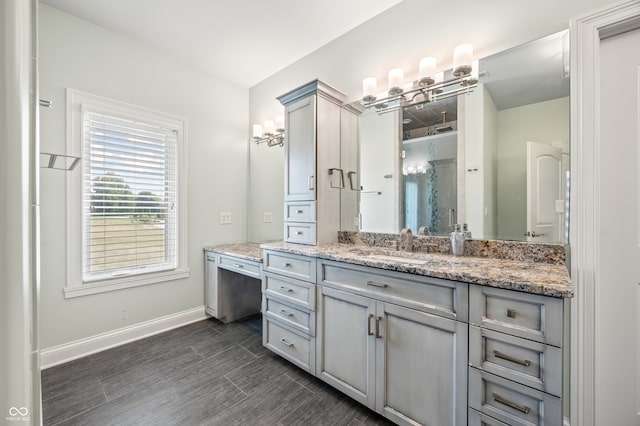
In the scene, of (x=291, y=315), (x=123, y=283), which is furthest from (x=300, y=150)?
(x=123, y=283)

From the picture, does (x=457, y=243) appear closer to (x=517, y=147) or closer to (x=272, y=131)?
(x=517, y=147)

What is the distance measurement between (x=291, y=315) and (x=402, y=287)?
3.03ft

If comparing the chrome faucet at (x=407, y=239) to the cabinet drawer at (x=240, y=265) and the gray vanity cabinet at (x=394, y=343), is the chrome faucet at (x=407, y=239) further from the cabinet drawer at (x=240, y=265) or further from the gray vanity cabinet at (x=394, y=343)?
the cabinet drawer at (x=240, y=265)

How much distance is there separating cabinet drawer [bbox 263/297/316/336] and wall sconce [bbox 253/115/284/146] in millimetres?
1628

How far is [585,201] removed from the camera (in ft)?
4.51

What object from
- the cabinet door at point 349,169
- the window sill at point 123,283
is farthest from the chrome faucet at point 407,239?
the window sill at point 123,283

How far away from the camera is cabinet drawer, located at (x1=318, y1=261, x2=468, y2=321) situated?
1.25 metres

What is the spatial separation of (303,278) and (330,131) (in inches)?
47.6

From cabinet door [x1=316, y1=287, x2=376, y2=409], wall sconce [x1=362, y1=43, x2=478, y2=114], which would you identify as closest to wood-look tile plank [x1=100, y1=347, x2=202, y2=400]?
cabinet door [x1=316, y1=287, x2=376, y2=409]

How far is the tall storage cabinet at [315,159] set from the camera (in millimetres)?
2197

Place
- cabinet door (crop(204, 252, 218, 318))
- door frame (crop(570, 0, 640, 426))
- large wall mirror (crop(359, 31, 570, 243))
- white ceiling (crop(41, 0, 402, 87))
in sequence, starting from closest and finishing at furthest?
door frame (crop(570, 0, 640, 426)) → large wall mirror (crop(359, 31, 570, 243)) → white ceiling (crop(41, 0, 402, 87)) → cabinet door (crop(204, 252, 218, 318))

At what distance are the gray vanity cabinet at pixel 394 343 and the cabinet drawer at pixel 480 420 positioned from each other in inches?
1.1

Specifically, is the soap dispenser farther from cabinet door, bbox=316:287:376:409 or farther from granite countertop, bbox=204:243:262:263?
granite countertop, bbox=204:243:262:263

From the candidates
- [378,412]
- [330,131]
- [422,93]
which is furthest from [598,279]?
[330,131]
